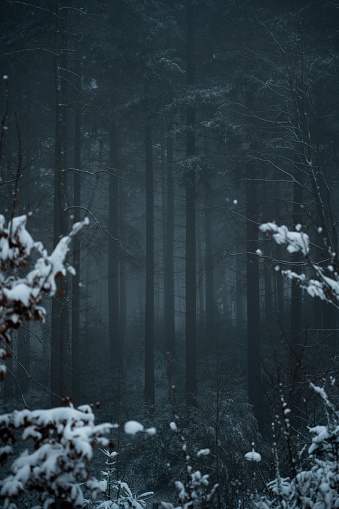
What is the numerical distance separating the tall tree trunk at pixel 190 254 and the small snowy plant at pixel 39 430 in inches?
379

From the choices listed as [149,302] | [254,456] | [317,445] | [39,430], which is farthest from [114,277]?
[39,430]

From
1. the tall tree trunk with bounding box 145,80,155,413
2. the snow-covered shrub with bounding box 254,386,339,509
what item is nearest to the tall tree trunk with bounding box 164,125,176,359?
the tall tree trunk with bounding box 145,80,155,413

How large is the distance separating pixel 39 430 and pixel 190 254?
10.4 metres

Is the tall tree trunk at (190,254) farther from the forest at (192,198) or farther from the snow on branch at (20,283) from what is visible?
the snow on branch at (20,283)

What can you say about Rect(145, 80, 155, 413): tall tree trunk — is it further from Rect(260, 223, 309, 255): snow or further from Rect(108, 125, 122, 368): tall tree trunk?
Rect(260, 223, 309, 255): snow

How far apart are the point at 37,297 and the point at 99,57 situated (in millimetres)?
13521

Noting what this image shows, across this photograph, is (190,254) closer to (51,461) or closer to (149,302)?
(149,302)

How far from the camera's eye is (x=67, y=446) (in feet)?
7.55

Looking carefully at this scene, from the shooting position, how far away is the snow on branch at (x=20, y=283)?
2.40 metres

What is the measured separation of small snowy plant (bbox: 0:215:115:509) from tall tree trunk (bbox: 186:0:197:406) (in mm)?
9626

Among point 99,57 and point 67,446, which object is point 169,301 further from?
point 67,446

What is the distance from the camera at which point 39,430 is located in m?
2.47

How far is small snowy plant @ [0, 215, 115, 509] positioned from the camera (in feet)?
7.49

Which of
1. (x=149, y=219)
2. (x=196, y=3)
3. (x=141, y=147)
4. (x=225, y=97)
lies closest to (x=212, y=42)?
(x=196, y=3)
